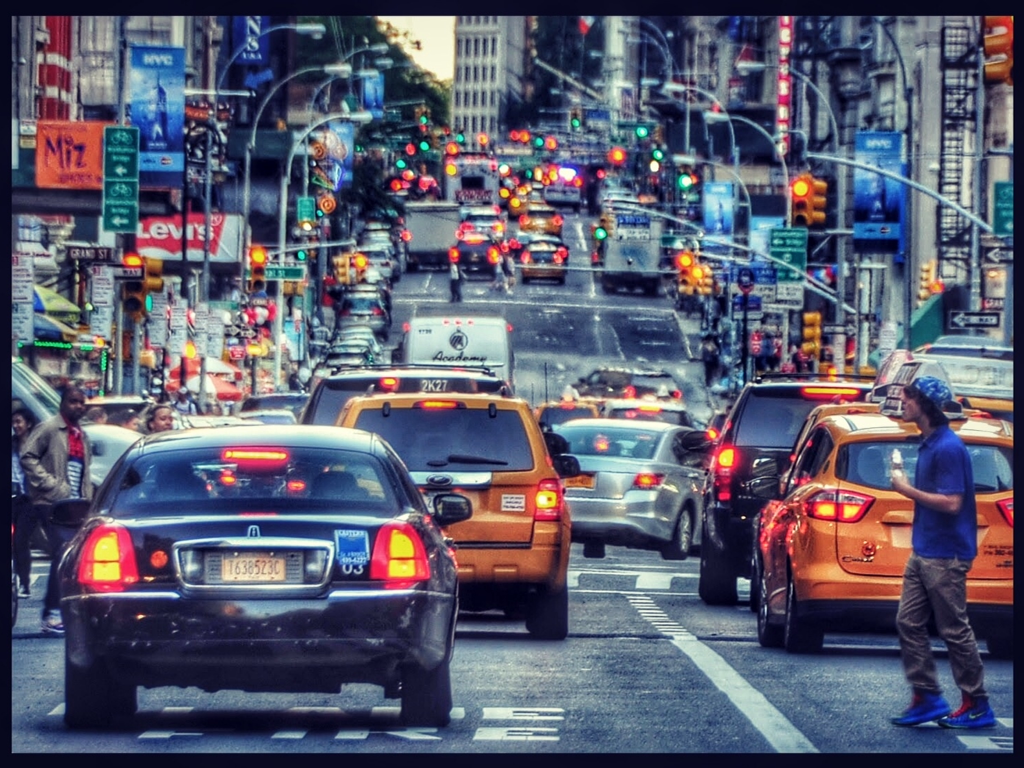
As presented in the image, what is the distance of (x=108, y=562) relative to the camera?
10.5 meters

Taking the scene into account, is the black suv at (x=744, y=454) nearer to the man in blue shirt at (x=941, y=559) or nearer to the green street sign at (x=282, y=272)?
the man in blue shirt at (x=941, y=559)

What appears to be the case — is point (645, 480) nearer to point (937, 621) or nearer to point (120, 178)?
point (937, 621)

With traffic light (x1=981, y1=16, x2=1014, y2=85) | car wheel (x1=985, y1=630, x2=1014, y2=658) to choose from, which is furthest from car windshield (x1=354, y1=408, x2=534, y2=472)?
traffic light (x1=981, y1=16, x2=1014, y2=85)

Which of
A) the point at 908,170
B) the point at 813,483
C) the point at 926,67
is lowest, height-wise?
the point at 813,483

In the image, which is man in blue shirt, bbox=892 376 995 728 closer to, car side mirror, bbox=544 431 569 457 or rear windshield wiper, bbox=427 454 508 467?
rear windshield wiper, bbox=427 454 508 467

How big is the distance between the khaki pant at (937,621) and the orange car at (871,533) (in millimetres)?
2811

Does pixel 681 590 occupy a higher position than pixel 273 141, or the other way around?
pixel 273 141

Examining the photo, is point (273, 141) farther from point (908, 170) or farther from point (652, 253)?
point (908, 170)

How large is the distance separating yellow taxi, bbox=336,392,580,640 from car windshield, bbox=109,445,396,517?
4787mm

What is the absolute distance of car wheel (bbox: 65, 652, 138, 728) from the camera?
35.1 ft

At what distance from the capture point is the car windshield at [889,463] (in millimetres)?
14547

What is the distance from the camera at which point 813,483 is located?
48.5ft
